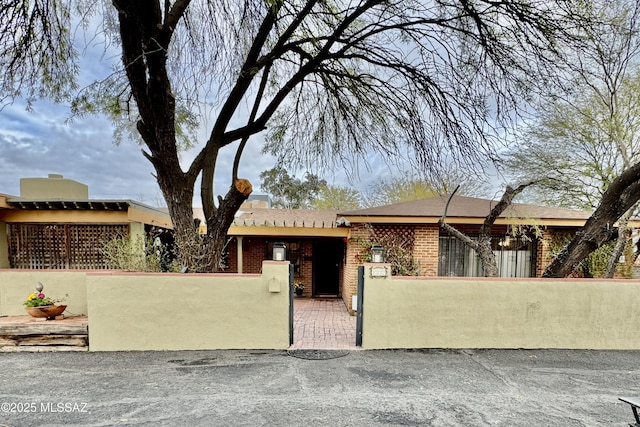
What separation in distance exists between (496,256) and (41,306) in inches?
419

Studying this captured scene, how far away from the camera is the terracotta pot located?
550 centimetres

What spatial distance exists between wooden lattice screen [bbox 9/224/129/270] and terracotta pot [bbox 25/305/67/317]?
2.61 metres

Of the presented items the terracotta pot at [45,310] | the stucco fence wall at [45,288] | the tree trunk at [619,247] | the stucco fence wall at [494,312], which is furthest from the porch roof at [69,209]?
the tree trunk at [619,247]

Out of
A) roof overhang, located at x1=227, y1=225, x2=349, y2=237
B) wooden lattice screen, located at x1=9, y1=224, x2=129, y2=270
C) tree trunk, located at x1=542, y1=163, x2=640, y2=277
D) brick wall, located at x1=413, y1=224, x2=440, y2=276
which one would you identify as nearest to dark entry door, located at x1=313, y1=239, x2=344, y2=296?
roof overhang, located at x1=227, y1=225, x2=349, y2=237

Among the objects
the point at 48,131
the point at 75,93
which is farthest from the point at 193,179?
the point at 48,131

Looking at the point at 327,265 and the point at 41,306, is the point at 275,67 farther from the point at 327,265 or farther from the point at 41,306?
the point at 327,265

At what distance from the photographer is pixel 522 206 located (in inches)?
361

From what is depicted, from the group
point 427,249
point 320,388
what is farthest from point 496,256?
point 320,388

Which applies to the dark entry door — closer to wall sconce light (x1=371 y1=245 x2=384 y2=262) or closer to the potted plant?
wall sconce light (x1=371 y1=245 x2=384 y2=262)

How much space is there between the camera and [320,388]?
13.0 feet

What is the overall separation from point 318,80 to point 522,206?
6.79 m

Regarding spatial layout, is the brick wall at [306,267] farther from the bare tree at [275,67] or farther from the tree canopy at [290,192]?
the tree canopy at [290,192]

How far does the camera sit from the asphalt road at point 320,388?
3291 mm

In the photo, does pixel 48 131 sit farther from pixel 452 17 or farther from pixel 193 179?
pixel 452 17
